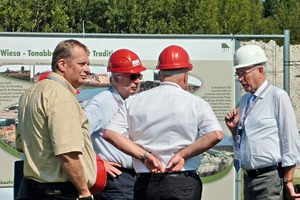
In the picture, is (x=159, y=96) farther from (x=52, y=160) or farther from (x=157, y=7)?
(x=157, y=7)

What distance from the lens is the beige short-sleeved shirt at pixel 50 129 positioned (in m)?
4.93

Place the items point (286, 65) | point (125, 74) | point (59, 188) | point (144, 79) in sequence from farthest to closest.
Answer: point (286, 65)
point (144, 79)
point (125, 74)
point (59, 188)

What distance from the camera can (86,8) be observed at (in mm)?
27562

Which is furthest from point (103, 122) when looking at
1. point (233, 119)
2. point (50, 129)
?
point (50, 129)

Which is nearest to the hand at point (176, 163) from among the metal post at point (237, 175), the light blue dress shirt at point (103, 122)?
the light blue dress shirt at point (103, 122)

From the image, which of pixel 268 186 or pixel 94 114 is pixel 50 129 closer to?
pixel 94 114

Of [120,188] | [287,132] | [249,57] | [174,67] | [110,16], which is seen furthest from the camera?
[110,16]

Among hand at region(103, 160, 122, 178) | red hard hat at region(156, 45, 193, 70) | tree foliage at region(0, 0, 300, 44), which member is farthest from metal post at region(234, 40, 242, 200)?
tree foliage at region(0, 0, 300, 44)

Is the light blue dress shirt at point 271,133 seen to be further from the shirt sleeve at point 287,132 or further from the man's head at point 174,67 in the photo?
the man's head at point 174,67

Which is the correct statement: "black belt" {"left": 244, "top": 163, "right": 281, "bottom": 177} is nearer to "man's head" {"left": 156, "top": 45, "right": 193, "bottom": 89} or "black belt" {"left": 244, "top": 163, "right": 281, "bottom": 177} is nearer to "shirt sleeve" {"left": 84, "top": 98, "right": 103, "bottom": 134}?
"man's head" {"left": 156, "top": 45, "right": 193, "bottom": 89}

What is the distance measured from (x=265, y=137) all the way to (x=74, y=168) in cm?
198

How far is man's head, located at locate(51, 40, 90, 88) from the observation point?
5.32 metres

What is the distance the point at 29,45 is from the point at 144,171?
3402 mm

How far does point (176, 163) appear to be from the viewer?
5.30 meters
